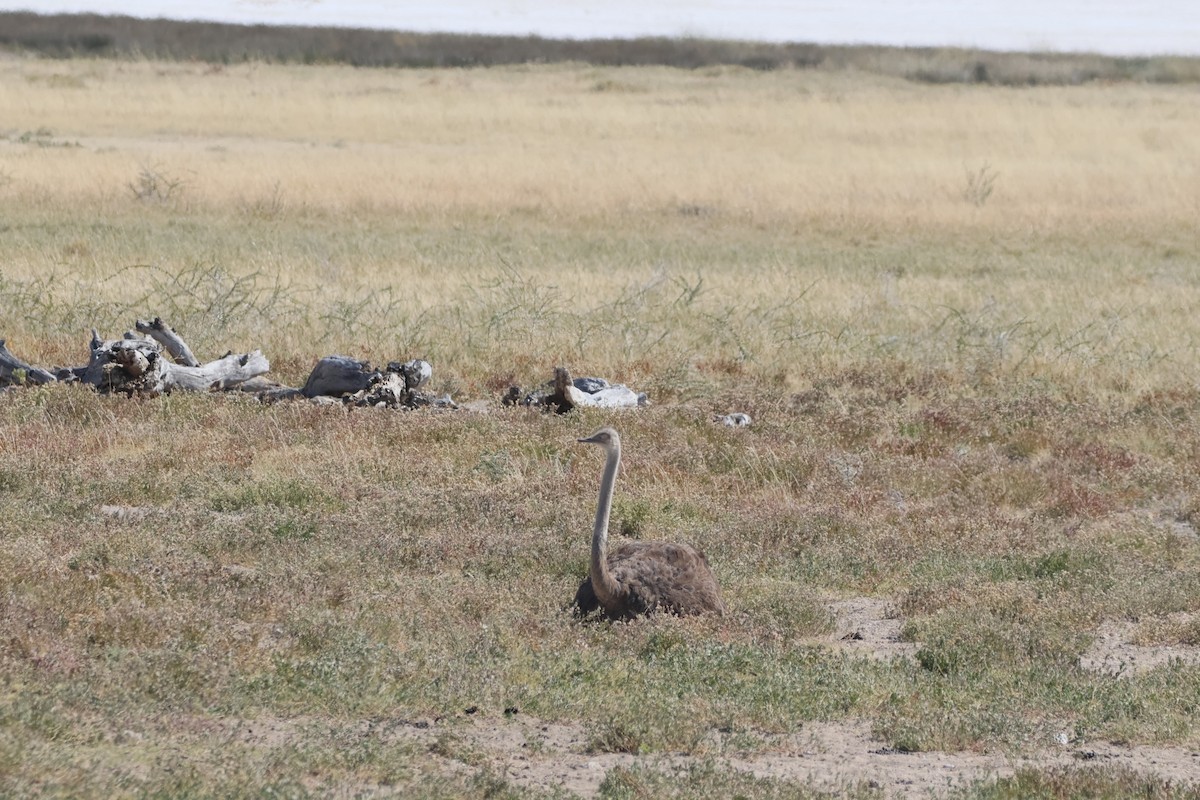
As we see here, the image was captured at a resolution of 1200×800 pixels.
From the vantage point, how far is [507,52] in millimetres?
65000

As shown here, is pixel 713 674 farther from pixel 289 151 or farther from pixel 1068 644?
pixel 289 151

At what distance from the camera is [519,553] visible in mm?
8781

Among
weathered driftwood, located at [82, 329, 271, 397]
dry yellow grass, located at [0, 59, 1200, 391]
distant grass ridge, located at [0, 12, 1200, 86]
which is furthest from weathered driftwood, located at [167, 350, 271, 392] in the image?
distant grass ridge, located at [0, 12, 1200, 86]

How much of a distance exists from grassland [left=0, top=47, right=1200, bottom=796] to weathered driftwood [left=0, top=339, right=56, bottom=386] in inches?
26.4

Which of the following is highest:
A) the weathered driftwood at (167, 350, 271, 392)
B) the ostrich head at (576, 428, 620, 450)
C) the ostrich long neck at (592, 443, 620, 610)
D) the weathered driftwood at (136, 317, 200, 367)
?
the ostrich head at (576, 428, 620, 450)

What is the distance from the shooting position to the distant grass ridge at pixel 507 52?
5947 cm

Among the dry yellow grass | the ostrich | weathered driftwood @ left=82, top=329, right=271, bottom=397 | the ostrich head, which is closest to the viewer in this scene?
the ostrich head

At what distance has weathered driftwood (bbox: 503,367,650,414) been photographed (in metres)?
12.6

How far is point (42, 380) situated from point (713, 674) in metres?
8.09

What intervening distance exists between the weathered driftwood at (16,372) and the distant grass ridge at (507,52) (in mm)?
46904

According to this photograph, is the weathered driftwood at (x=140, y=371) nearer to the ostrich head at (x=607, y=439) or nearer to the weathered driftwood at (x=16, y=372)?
the weathered driftwood at (x=16, y=372)

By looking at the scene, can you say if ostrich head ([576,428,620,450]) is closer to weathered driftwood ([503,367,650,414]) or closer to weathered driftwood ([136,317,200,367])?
weathered driftwood ([503,367,650,414])

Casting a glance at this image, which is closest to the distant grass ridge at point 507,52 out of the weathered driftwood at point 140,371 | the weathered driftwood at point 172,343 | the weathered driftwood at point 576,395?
the weathered driftwood at point 172,343

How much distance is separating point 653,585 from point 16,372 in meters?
7.35
